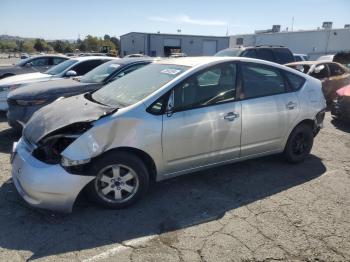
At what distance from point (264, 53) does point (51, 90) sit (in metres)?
8.26

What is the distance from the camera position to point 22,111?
5812 millimetres

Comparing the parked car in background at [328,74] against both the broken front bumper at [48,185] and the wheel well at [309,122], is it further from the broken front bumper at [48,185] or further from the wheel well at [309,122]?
the broken front bumper at [48,185]

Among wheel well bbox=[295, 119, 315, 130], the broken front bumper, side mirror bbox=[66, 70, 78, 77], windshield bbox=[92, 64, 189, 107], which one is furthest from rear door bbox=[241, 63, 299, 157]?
side mirror bbox=[66, 70, 78, 77]

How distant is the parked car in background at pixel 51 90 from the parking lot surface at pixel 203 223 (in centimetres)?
132

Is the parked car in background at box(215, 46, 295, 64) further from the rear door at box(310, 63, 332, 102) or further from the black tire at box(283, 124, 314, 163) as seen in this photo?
the black tire at box(283, 124, 314, 163)

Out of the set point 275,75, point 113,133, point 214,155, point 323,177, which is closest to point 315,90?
point 275,75

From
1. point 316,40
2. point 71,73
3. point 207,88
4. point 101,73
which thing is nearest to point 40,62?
point 71,73

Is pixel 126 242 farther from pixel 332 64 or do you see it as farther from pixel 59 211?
pixel 332 64

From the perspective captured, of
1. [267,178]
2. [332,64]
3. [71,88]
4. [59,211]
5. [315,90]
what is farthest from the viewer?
[332,64]

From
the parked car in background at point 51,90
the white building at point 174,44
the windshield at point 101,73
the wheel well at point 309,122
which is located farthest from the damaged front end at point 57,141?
the white building at point 174,44

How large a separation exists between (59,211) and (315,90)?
4012 millimetres

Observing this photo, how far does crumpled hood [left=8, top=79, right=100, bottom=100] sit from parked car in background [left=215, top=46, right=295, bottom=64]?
21.7ft

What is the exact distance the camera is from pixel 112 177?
3.62 meters

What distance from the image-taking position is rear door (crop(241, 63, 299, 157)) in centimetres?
441
